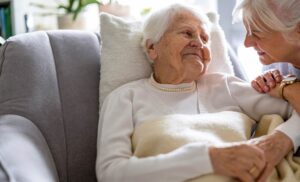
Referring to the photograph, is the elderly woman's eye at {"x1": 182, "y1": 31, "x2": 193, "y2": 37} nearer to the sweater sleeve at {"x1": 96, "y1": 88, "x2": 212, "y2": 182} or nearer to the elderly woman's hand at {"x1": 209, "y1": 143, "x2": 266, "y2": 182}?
the sweater sleeve at {"x1": 96, "y1": 88, "x2": 212, "y2": 182}

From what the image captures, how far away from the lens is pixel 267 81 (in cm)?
132

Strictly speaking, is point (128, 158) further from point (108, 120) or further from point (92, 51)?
point (92, 51)

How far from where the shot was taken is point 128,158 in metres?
1.16

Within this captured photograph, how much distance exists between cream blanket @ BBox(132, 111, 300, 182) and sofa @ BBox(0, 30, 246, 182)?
0.80ft

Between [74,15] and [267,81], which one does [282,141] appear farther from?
[74,15]

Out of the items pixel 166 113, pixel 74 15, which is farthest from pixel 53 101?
pixel 74 15

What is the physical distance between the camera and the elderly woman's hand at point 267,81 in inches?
51.2

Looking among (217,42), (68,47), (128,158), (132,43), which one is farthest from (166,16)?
(128,158)

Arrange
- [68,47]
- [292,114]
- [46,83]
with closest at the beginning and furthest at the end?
[292,114] < [46,83] < [68,47]

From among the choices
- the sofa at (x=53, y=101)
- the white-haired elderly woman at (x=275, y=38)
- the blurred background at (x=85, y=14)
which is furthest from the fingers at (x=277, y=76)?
the blurred background at (x=85, y=14)

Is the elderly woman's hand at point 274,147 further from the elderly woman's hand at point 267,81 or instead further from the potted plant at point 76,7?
the potted plant at point 76,7

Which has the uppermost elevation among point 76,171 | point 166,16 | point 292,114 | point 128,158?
point 166,16

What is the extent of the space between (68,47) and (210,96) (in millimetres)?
550

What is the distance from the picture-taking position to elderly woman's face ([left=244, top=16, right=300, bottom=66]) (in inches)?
47.2
